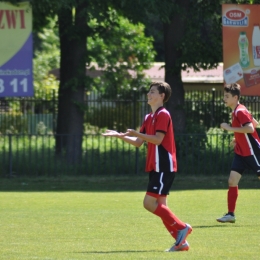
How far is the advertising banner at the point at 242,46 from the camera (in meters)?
18.1

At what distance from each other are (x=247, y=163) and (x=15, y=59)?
8.91 m

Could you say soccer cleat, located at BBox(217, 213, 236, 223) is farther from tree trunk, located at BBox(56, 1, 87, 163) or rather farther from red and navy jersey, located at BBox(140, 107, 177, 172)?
tree trunk, located at BBox(56, 1, 87, 163)

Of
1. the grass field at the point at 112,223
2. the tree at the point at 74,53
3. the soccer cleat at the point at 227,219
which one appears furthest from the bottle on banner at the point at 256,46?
the soccer cleat at the point at 227,219

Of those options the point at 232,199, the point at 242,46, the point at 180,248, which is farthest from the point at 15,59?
the point at 180,248

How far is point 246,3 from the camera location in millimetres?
19406

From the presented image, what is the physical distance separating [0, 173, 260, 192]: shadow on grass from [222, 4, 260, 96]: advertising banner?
2.33 m

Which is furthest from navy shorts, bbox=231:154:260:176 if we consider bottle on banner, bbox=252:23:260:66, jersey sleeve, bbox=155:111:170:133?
bottle on banner, bbox=252:23:260:66

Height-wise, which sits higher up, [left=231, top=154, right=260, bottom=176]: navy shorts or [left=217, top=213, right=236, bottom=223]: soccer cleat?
[left=231, top=154, right=260, bottom=176]: navy shorts

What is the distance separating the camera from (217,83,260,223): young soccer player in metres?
9.76

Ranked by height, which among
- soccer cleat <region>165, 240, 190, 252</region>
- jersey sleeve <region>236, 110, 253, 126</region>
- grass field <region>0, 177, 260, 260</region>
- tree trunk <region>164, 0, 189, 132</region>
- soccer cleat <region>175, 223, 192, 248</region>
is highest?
tree trunk <region>164, 0, 189, 132</region>

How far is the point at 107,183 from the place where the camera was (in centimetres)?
1741

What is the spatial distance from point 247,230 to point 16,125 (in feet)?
54.7

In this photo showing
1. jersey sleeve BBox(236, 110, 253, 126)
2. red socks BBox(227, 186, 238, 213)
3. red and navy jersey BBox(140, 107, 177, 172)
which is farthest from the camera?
red socks BBox(227, 186, 238, 213)

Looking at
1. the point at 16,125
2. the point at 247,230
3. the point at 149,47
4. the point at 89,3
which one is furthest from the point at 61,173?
the point at 149,47
